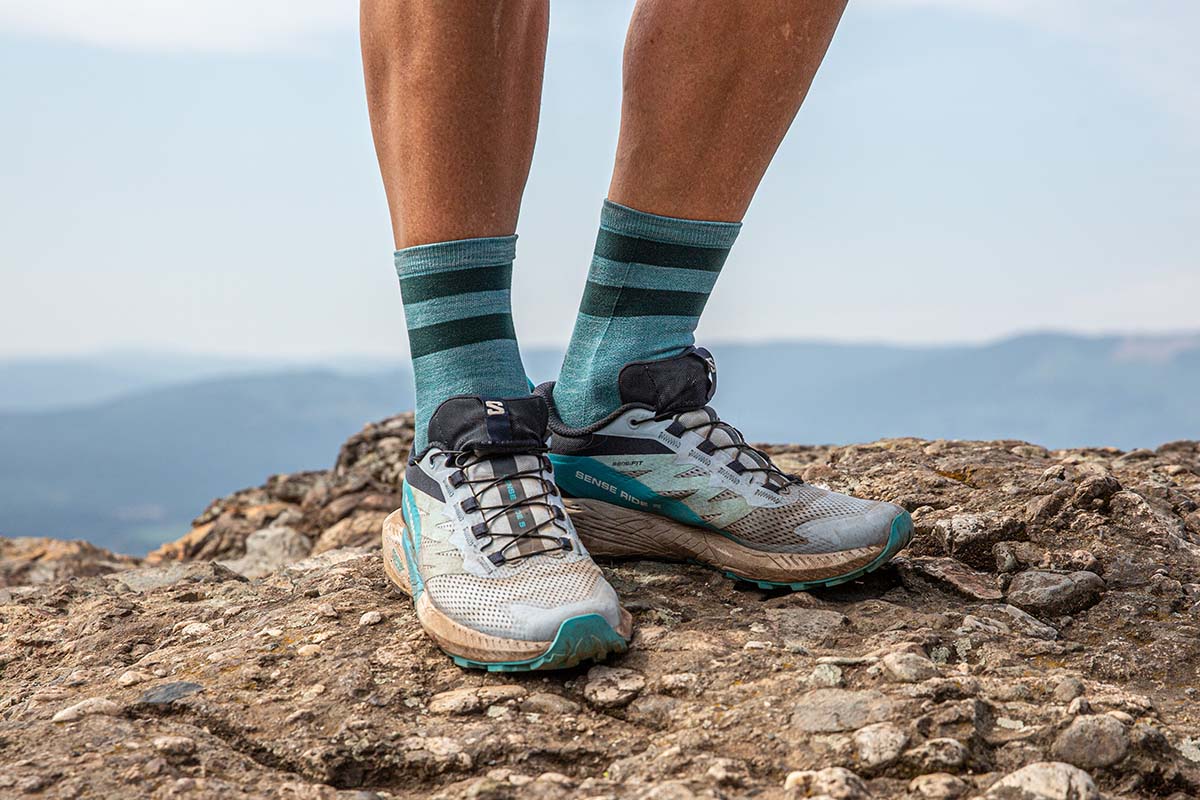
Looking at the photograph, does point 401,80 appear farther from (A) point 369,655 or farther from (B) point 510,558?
(A) point 369,655

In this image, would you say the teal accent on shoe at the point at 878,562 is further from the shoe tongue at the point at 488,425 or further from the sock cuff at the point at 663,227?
the sock cuff at the point at 663,227

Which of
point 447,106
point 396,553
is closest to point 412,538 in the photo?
point 396,553

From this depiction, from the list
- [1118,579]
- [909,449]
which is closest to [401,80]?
[1118,579]

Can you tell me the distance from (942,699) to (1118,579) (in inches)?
30.4

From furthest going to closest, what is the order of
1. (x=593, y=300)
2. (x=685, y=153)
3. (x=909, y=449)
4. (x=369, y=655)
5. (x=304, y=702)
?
(x=909, y=449) < (x=593, y=300) < (x=685, y=153) < (x=369, y=655) < (x=304, y=702)

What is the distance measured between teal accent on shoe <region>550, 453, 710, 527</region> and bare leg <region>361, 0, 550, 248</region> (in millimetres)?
499

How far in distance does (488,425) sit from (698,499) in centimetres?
43

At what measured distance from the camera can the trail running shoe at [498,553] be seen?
1.58 m

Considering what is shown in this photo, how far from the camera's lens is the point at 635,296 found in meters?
1.96

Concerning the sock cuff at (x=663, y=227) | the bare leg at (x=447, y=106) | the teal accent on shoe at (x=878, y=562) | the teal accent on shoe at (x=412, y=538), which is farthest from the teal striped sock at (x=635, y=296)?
the teal accent on shoe at (x=878, y=562)

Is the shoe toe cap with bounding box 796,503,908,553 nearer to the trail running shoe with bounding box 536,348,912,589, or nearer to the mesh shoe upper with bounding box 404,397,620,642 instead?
the trail running shoe with bounding box 536,348,912,589

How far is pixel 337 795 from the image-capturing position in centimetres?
132

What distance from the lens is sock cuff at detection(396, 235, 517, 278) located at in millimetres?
1759

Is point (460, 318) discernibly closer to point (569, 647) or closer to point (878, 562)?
point (569, 647)
